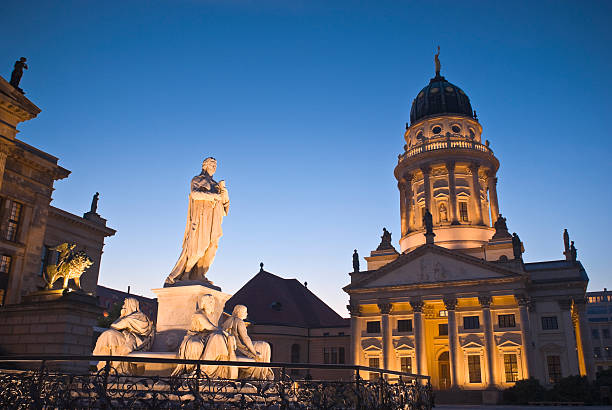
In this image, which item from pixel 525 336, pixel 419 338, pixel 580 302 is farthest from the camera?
pixel 419 338

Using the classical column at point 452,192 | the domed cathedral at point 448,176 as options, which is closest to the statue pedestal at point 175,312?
the domed cathedral at point 448,176

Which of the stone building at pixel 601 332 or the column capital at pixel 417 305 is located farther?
the stone building at pixel 601 332

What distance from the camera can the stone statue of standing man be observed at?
1048cm

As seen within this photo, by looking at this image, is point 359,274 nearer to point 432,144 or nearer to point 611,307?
point 432,144

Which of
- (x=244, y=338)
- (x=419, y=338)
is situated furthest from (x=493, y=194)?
(x=244, y=338)

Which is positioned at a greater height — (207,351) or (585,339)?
(585,339)

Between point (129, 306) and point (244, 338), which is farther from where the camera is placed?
point (244, 338)

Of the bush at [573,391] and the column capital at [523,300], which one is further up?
the column capital at [523,300]

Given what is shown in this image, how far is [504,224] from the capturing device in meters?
55.1

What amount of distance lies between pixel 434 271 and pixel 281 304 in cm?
2099

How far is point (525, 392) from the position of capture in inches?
1555

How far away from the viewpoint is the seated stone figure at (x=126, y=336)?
8.59 meters

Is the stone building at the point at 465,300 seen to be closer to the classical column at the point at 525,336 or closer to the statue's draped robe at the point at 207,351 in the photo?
the classical column at the point at 525,336

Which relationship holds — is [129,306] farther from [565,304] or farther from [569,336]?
[565,304]
